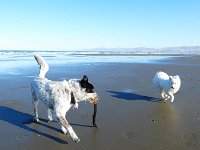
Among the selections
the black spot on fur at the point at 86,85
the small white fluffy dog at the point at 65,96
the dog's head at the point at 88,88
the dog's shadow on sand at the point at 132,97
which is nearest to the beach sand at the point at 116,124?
the dog's shadow on sand at the point at 132,97

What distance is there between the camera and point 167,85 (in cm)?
1081

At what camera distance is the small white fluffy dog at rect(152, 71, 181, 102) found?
10.6m

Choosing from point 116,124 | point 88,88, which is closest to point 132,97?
point 116,124

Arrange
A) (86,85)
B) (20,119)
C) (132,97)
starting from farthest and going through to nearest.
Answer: (132,97) < (20,119) < (86,85)

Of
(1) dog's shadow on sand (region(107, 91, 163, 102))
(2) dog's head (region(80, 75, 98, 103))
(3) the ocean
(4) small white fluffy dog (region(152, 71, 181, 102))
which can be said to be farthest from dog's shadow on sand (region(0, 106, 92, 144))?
(3) the ocean

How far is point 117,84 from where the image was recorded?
14.2 meters

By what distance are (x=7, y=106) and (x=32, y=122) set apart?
6.97 feet

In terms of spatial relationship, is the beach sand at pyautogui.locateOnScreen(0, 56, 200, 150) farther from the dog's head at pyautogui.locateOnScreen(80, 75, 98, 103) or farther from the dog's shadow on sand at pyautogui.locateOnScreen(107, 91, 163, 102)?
the dog's head at pyautogui.locateOnScreen(80, 75, 98, 103)

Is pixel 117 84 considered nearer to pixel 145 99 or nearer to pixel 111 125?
pixel 145 99

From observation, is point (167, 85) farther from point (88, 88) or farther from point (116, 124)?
point (88, 88)

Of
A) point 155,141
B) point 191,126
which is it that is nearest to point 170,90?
point 191,126

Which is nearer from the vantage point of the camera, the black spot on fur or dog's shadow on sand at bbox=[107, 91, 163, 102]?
the black spot on fur

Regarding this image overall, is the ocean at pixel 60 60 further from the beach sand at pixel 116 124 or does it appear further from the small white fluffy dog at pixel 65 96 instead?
the small white fluffy dog at pixel 65 96

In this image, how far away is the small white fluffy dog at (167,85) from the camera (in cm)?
1058
